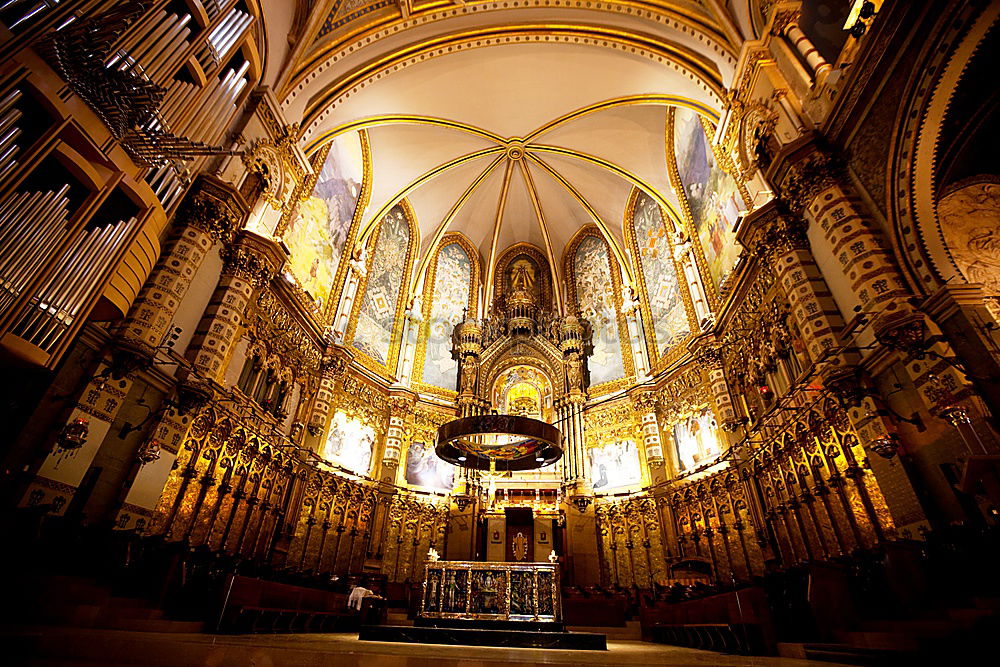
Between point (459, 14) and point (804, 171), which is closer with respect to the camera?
point (804, 171)

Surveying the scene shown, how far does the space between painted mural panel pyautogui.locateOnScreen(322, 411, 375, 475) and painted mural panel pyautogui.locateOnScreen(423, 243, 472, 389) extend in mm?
4344

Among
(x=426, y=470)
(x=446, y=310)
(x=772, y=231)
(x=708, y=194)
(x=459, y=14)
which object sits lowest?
(x=426, y=470)

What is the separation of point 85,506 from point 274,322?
699cm

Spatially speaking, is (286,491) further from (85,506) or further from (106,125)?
(106,125)

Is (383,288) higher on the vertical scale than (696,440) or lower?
higher

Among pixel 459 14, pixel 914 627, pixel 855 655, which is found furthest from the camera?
pixel 459 14

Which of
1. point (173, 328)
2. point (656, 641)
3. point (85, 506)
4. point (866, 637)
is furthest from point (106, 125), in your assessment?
point (656, 641)

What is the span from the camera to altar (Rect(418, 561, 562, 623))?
9.80 metres

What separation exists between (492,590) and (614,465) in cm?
930

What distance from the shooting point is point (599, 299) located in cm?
2292

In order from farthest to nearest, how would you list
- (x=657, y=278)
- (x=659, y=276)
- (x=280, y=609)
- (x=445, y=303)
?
(x=445, y=303) < (x=657, y=278) < (x=659, y=276) < (x=280, y=609)

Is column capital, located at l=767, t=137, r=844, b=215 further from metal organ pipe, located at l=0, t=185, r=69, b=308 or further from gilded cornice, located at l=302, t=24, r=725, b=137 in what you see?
metal organ pipe, located at l=0, t=185, r=69, b=308

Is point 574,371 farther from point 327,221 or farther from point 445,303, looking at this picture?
point 327,221

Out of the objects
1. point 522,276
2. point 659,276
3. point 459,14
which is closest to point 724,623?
point 659,276
